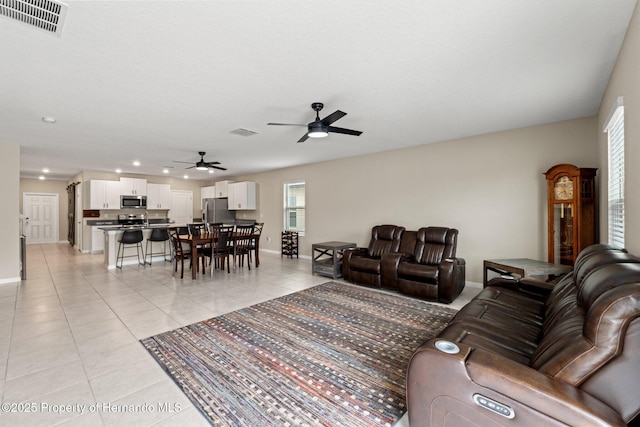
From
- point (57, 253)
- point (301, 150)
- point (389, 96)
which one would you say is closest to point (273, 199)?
point (301, 150)

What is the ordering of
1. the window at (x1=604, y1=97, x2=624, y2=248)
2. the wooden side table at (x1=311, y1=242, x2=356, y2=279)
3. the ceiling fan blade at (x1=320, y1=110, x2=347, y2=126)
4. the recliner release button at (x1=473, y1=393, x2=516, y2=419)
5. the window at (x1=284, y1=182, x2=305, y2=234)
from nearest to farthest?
the recliner release button at (x1=473, y1=393, x2=516, y2=419)
the window at (x1=604, y1=97, x2=624, y2=248)
the ceiling fan blade at (x1=320, y1=110, x2=347, y2=126)
the wooden side table at (x1=311, y1=242, x2=356, y2=279)
the window at (x1=284, y1=182, x2=305, y2=234)

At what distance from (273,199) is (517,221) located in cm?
591

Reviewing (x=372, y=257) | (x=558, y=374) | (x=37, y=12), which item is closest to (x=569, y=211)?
(x=372, y=257)

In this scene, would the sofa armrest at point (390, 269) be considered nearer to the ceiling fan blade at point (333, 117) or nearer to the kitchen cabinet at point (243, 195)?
the ceiling fan blade at point (333, 117)

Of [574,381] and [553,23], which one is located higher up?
[553,23]

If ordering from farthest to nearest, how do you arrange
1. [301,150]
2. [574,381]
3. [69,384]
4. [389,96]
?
[301,150] → [389,96] → [69,384] → [574,381]

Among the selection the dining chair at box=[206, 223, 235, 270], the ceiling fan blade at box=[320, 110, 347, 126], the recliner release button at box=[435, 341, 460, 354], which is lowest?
the recliner release button at box=[435, 341, 460, 354]

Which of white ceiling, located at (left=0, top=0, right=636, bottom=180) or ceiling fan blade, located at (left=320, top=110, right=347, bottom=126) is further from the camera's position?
ceiling fan blade, located at (left=320, top=110, right=347, bottom=126)

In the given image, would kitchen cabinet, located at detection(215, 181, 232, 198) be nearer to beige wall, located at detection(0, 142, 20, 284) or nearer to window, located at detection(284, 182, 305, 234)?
window, located at detection(284, 182, 305, 234)

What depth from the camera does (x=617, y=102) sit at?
2.26 meters

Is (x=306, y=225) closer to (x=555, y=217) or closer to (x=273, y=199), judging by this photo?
(x=273, y=199)

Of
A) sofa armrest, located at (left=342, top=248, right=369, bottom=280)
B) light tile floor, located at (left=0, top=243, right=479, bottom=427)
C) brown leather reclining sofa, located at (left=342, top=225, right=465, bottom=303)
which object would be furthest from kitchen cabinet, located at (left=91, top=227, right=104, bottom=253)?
brown leather reclining sofa, located at (left=342, top=225, right=465, bottom=303)

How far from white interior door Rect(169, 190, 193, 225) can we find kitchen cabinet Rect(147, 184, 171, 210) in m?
0.25

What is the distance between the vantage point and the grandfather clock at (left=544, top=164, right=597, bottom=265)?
328cm
